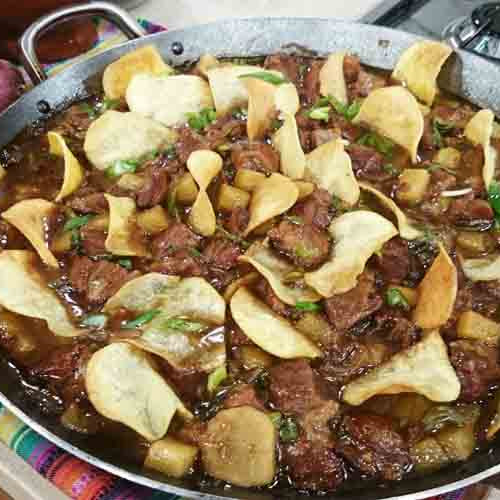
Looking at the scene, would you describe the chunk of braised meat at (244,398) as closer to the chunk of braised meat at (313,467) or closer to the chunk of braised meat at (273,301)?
the chunk of braised meat at (313,467)

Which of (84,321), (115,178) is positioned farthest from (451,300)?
(115,178)

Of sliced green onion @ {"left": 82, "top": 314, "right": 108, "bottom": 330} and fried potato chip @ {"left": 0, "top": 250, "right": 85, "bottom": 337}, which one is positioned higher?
fried potato chip @ {"left": 0, "top": 250, "right": 85, "bottom": 337}

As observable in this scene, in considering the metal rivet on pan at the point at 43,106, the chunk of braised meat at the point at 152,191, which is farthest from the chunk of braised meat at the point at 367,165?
the metal rivet on pan at the point at 43,106

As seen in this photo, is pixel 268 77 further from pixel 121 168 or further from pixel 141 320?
pixel 141 320

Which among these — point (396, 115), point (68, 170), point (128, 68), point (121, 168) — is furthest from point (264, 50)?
point (68, 170)

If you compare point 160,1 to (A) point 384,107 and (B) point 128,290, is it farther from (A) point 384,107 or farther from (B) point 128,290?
(B) point 128,290

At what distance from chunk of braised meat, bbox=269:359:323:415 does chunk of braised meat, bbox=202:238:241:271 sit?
0.51m

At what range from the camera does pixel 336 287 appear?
7.68ft

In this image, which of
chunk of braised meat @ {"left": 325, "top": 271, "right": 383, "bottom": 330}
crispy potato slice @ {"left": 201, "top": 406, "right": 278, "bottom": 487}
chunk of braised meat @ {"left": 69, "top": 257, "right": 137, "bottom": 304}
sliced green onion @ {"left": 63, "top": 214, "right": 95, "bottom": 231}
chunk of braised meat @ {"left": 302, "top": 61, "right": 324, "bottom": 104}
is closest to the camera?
crispy potato slice @ {"left": 201, "top": 406, "right": 278, "bottom": 487}

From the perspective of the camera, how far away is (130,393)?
6.95 feet

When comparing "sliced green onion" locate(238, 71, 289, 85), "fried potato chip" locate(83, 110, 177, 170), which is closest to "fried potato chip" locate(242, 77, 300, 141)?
"sliced green onion" locate(238, 71, 289, 85)

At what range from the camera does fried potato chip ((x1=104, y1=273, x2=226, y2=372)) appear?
2.27 metres

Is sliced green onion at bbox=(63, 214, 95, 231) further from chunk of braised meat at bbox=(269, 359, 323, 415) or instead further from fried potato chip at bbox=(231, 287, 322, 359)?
chunk of braised meat at bbox=(269, 359, 323, 415)

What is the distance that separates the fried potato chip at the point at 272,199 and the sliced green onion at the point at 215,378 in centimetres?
63
